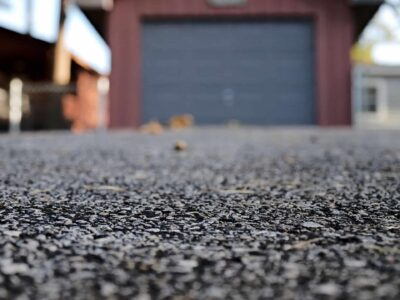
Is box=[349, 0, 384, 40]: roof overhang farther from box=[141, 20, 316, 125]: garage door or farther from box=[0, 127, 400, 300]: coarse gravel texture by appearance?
box=[0, 127, 400, 300]: coarse gravel texture

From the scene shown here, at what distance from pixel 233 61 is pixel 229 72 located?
222mm

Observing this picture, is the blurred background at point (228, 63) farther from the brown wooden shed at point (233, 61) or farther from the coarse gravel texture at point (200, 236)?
the coarse gravel texture at point (200, 236)

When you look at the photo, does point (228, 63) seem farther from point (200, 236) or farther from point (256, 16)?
point (200, 236)

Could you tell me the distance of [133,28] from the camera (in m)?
9.64

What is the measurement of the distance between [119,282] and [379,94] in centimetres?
1521

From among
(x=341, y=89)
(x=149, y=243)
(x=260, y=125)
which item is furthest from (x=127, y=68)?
(x=149, y=243)

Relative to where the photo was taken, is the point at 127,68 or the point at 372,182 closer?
the point at 372,182

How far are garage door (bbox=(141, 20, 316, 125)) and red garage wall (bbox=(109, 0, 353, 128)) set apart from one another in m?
0.17

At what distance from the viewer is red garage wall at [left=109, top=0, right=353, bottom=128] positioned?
31.3 ft

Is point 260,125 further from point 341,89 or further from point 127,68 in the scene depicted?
point 127,68

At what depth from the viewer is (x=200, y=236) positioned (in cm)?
105

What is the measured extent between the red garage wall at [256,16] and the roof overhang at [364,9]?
189 millimetres

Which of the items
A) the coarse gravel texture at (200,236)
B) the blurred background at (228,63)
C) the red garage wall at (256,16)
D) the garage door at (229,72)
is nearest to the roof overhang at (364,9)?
the blurred background at (228,63)

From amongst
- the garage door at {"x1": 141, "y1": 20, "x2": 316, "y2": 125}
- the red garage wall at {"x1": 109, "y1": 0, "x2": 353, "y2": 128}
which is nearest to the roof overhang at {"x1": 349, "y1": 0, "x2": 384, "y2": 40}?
the red garage wall at {"x1": 109, "y1": 0, "x2": 353, "y2": 128}
